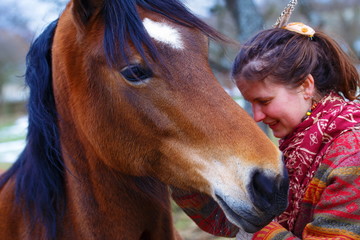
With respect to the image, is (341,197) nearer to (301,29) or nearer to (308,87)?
(308,87)

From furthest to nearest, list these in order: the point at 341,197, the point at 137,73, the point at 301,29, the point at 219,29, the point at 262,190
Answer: the point at 219,29 → the point at 301,29 → the point at 137,73 → the point at 341,197 → the point at 262,190

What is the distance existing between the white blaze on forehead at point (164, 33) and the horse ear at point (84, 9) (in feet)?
0.75

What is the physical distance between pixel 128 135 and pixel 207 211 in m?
0.55

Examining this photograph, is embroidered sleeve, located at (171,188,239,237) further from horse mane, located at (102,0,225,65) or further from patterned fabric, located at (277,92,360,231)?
horse mane, located at (102,0,225,65)

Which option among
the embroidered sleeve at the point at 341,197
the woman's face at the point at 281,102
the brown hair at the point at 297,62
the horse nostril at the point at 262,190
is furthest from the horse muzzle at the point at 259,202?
the brown hair at the point at 297,62

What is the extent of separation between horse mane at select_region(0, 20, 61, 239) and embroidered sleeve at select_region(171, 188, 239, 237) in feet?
1.87

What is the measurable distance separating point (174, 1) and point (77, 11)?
0.42 meters

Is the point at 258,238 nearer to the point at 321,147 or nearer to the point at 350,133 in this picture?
the point at 321,147

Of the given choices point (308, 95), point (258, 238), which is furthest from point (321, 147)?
point (258, 238)

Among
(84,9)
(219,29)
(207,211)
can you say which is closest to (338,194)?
(207,211)

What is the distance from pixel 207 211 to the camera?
1.88 metres

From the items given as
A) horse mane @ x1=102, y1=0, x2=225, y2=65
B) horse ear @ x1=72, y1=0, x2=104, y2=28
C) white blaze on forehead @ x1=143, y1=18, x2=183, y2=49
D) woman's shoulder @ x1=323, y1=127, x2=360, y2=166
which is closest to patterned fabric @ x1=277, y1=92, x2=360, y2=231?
woman's shoulder @ x1=323, y1=127, x2=360, y2=166

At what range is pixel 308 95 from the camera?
1.82m

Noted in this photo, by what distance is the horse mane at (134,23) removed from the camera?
1590mm
